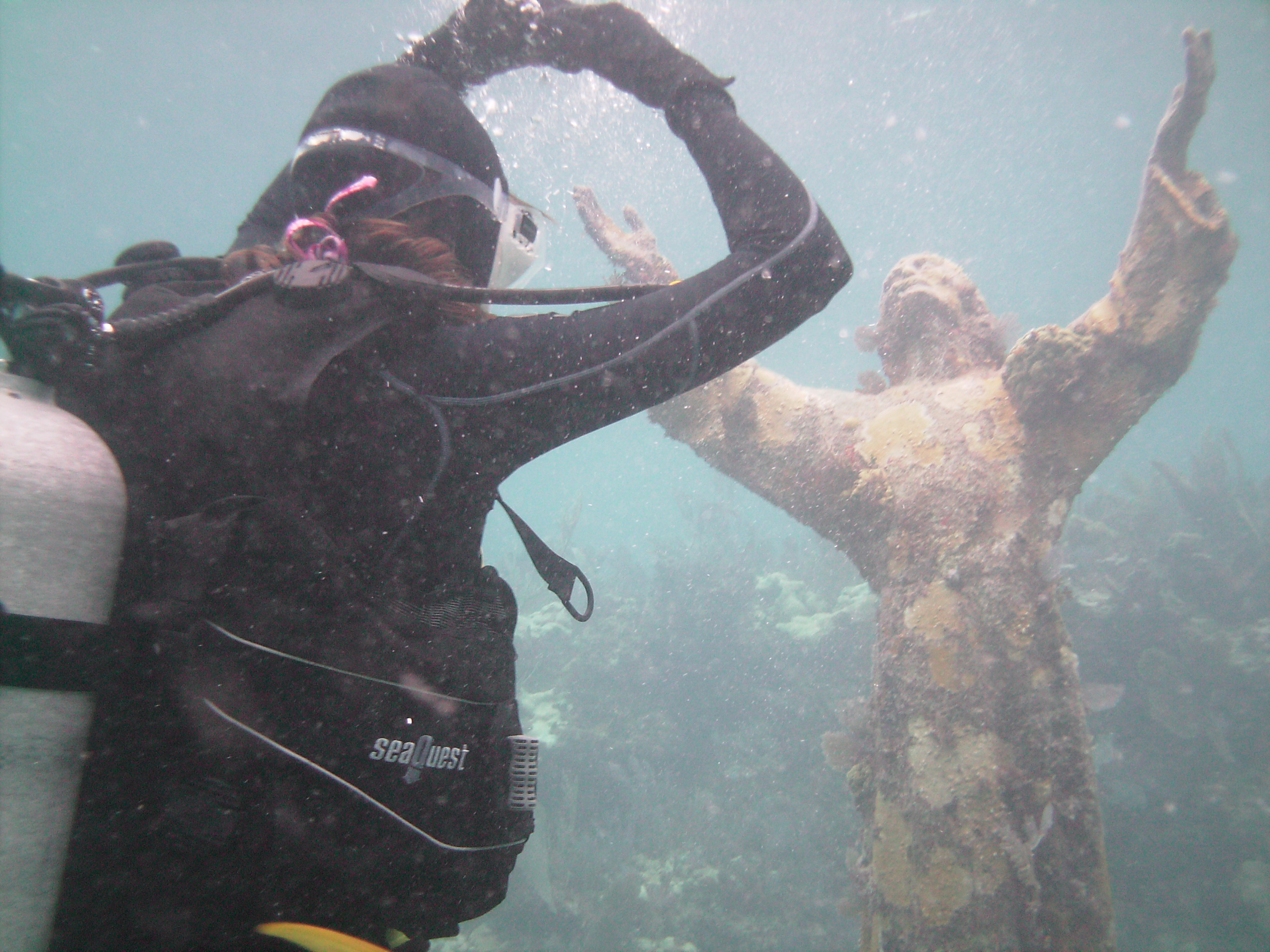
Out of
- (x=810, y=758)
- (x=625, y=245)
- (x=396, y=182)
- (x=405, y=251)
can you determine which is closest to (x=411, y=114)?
(x=396, y=182)

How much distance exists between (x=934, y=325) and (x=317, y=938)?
6202 mm

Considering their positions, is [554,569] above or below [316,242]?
below

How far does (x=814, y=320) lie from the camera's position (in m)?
39.4

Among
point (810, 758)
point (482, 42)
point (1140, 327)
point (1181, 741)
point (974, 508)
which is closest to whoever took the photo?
point (482, 42)

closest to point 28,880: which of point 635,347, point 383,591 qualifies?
point 383,591

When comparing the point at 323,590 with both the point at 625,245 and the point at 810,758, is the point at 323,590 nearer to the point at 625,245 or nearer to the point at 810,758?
the point at 625,245

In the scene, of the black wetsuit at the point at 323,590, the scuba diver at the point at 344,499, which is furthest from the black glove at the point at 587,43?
the black wetsuit at the point at 323,590

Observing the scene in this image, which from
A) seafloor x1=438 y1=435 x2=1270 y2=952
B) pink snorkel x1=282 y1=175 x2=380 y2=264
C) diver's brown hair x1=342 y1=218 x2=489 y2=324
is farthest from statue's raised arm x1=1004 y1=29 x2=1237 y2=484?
pink snorkel x1=282 y1=175 x2=380 y2=264

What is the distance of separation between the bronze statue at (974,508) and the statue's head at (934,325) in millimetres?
22

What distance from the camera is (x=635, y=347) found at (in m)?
1.17

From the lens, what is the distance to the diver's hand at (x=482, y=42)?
1.54m

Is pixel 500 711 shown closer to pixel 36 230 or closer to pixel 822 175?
pixel 822 175

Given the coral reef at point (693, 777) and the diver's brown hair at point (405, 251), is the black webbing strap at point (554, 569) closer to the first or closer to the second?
the diver's brown hair at point (405, 251)

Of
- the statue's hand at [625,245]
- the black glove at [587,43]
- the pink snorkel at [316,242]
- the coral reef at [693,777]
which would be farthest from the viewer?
the coral reef at [693,777]
